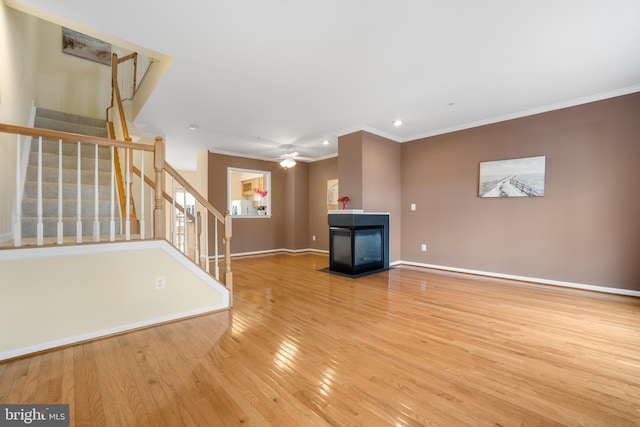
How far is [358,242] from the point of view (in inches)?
183

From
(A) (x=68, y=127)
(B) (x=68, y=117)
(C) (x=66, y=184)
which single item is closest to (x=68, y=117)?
(B) (x=68, y=117)

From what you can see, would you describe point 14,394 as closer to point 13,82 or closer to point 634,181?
point 13,82

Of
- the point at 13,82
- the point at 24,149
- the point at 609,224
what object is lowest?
the point at 609,224

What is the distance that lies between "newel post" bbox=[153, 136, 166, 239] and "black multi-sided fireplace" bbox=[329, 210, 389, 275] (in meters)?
2.79

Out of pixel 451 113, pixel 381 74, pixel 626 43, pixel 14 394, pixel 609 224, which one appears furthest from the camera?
pixel 451 113

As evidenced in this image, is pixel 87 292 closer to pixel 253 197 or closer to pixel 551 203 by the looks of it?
pixel 551 203

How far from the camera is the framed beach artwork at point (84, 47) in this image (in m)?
4.82

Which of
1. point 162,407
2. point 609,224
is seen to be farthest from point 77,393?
point 609,224

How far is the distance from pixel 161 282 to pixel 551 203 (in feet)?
16.9

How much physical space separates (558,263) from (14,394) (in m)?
5.72

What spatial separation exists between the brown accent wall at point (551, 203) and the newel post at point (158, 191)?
4427 millimetres

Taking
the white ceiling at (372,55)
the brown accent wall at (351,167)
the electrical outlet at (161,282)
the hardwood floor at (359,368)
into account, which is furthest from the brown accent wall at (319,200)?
A: the electrical outlet at (161,282)

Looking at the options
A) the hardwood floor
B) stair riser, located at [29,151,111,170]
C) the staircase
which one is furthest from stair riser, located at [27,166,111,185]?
the hardwood floor

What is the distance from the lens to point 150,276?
2.60 meters
